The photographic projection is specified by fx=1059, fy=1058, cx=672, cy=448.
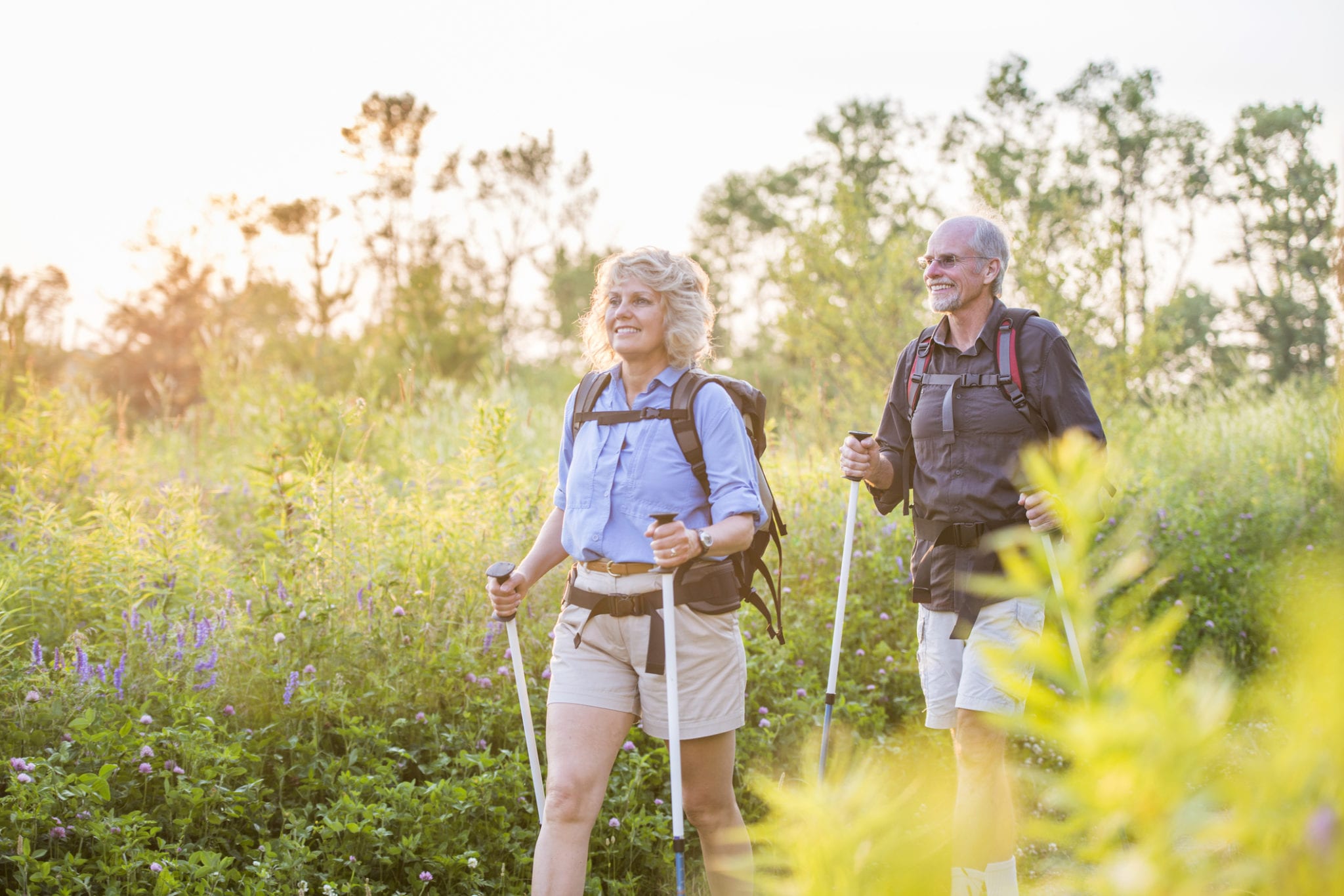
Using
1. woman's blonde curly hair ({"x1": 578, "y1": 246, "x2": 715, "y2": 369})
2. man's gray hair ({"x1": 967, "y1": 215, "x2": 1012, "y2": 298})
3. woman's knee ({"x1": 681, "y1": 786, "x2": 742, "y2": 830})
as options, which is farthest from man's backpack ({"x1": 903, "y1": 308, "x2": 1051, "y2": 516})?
woman's knee ({"x1": 681, "y1": 786, "x2": 742, "y2": 830})

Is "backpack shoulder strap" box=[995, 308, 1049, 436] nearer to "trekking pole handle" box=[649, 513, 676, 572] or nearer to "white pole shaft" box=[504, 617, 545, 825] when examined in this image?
"trekking pole handle" box=[649, 513, 676, 572]

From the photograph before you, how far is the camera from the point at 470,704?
4.32 m

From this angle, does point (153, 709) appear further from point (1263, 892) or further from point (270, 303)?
point (270, 303)

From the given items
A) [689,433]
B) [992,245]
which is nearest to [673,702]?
[689,433]

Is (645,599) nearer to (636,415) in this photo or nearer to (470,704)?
(636,415)

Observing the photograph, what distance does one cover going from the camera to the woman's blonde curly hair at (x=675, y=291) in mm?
3297

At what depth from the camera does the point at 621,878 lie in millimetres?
3959

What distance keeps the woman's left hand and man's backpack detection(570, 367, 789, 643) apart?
313 mm

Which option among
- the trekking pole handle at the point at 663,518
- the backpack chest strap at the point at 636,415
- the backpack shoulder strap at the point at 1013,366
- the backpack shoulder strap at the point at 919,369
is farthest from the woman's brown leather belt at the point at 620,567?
the backpack shoulder strap at the point at 1013,366

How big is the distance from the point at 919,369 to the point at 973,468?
0.44 metres

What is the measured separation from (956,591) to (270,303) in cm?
2841

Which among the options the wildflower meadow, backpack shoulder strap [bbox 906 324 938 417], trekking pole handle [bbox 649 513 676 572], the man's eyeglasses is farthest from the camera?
backpack shoulder strap [bbox 906 324 938 417]

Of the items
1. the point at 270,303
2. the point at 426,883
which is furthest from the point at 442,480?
the point at 270,303

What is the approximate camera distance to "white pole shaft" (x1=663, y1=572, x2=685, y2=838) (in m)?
2.93
